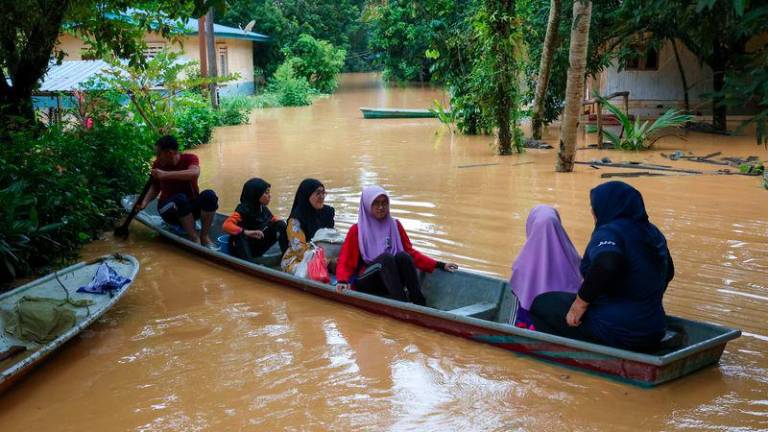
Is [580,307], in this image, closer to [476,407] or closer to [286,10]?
[476,407]

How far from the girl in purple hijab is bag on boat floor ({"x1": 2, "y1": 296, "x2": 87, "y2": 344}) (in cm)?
326

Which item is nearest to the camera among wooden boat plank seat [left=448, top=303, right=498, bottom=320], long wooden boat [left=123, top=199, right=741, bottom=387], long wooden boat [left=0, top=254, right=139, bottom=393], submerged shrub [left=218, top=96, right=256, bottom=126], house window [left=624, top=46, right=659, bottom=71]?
long wooden boat [left=123, top=199, right=741, bottom=387]

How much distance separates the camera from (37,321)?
5.40 meters

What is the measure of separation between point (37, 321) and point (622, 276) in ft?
13.1

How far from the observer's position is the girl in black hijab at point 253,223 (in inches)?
287

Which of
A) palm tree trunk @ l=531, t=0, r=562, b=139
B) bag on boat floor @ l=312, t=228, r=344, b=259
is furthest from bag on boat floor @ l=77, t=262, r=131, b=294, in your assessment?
palm tree trunk @ l=531, t=0, r=562, b=139

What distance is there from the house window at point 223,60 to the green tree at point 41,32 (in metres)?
20.2

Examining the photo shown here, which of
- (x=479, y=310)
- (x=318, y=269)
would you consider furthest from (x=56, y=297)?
(x=479, y=310)

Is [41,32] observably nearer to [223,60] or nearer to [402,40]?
[223,60]

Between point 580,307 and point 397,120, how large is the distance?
19.3 metres

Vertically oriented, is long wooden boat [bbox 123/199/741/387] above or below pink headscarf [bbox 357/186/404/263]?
below

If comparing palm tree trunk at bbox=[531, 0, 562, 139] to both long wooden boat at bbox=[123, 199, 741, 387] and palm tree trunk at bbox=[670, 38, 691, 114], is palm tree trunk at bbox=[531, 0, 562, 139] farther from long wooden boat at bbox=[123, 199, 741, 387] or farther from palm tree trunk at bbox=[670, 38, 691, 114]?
long wooden boat at bbox=[123, 199, 741, 387]

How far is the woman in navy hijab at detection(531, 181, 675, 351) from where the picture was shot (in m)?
4.47

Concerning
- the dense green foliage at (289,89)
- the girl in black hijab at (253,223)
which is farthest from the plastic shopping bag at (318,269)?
the dense green foliage at (289,89)
